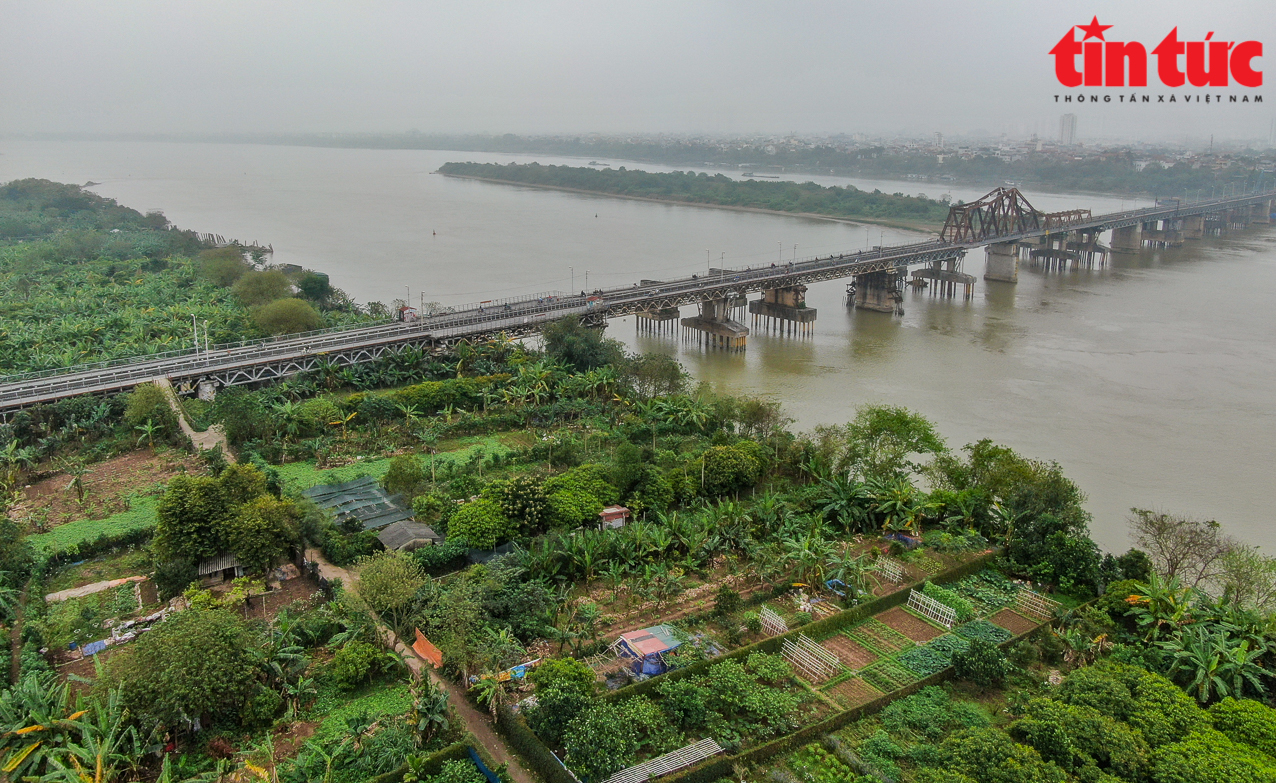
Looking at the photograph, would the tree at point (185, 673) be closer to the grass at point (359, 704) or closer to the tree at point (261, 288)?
the grass at point (359, 704)

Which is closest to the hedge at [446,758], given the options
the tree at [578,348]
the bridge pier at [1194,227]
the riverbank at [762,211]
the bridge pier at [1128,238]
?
the tree at [578,348]

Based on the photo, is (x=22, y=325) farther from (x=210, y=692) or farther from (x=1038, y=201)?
(x=1038, y=201)

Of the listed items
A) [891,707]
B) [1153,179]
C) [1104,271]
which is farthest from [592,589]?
[1153,179]

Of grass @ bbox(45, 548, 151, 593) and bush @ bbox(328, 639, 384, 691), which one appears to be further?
grass @ bbox(45, 548, 151, 593)

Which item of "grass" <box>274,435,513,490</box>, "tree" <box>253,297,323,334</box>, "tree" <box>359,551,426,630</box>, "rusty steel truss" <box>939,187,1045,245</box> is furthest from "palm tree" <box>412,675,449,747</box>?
"rusty steel truss" <box>939,187,1045,245</box>

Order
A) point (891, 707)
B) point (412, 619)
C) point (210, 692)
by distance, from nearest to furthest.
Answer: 1. point (210, 692)
2. point (891, 707)
3. point (412, 619)

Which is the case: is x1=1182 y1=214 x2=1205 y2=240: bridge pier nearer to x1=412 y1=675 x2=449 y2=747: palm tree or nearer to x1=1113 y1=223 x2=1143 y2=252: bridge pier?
x1=1113 y1=223 x2=1143 y2=252: bridge pier

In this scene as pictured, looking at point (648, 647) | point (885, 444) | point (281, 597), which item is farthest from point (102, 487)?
point (885, 444)
